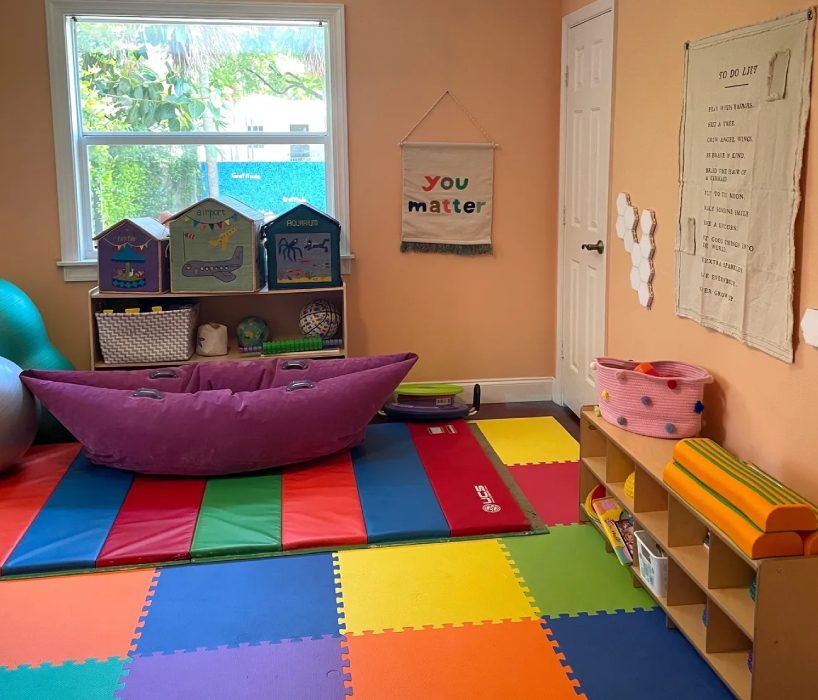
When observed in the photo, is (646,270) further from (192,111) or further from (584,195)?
(192,111)

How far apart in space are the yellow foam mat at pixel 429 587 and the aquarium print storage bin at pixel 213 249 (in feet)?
5.48

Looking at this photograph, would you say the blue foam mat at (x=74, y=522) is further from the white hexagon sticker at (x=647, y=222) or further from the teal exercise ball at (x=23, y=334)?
the white hexagon sticker at (x=647, y=222)

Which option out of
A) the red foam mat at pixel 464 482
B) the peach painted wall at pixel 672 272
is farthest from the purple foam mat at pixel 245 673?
the peach painted wall at pixel 672 272

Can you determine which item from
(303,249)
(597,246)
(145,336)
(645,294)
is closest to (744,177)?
(645,294)

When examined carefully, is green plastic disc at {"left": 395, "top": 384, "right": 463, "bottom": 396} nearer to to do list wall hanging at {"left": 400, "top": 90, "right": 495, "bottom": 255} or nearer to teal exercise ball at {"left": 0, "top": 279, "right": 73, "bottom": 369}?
to do list wall hanging at {"left": 400, "top": 90, "right": 495, "bottom": 255}

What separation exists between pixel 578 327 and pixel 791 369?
6.54 ft

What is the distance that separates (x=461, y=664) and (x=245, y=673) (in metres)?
0.57

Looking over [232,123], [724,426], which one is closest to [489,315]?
[232,123]

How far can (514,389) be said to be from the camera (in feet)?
16.5

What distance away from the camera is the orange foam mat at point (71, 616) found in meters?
2.59

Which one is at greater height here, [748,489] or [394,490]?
[748,489]

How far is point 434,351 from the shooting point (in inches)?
195

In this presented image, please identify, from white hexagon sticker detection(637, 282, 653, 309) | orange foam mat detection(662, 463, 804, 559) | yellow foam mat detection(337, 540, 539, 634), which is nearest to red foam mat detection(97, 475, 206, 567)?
yellow foam mat detection(337, 540, 539, 634)

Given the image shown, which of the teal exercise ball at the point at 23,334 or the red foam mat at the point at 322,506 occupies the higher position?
the teal exercise ball at the point at 23,334
